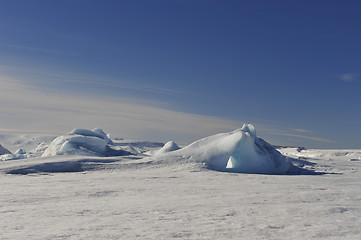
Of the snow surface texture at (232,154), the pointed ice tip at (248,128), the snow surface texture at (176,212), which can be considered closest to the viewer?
the snow surface texture at (176,212)

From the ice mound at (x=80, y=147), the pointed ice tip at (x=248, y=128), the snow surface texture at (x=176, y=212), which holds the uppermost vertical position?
the pointed ice tip at (x=248, y=128)

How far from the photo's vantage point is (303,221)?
10.6 feet

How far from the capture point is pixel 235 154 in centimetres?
973

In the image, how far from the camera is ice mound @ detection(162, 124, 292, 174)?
9.16 metres

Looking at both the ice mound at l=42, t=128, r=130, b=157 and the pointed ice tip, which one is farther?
the ice mound at l=42, t=128, r=130, b=157

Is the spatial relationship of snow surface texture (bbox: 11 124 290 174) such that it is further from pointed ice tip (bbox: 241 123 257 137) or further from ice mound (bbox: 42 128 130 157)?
ice mound (bbox: 42 128 130 157)

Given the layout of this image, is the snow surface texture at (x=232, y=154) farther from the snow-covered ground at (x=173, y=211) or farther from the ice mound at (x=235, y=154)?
the snow-covered ground at (x=173, y=211)

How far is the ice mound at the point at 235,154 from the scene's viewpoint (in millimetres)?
9156

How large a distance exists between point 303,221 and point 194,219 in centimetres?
100

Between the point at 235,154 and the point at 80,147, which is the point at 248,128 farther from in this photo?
the point at 80,147

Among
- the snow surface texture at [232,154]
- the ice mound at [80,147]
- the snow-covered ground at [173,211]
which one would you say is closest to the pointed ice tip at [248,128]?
the snow surface texture at [232,154]

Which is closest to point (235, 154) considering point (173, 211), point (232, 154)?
point (232, 154)

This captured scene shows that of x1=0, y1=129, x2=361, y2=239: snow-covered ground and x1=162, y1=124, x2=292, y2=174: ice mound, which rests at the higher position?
x1=162, y1=124, x2=292, y2=174: ice mound

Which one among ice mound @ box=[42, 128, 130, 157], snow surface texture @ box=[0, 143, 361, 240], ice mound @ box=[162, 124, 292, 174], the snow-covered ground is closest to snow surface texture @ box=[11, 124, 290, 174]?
ice mound @ box=[162, 124, 292, 174]
